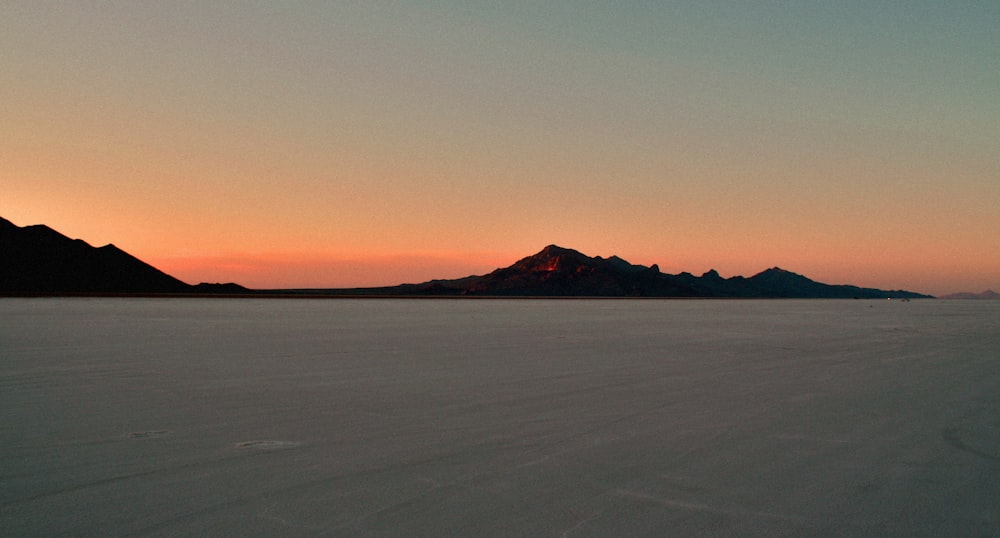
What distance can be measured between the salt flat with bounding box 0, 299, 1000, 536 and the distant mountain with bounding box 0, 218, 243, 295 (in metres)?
151

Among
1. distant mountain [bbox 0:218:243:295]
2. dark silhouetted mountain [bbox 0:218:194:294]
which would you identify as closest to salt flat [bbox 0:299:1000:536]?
dark silhouetted mountain [bbox 0:218:194:294]

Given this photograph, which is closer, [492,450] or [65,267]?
[492,450]

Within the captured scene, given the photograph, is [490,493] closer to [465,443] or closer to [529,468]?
[529,468]

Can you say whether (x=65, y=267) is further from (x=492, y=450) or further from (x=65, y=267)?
(x=492, y=450)

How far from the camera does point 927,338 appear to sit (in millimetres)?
25797

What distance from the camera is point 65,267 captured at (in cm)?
15075

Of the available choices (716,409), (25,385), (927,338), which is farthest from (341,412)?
(927,338)

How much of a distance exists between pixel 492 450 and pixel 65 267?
177 m

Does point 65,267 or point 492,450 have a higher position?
point 65,267

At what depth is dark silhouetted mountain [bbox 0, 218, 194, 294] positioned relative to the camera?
13862 centimetres

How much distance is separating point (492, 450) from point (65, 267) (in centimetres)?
17745

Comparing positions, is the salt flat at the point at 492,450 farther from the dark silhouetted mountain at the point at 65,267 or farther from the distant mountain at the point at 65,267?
the distant mountain at the point at 65,267

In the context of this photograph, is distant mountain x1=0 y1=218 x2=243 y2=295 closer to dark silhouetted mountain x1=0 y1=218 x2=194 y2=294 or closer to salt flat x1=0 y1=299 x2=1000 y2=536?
dark silhouetted mountain x1=0 y1=218 x2=194 y2=294

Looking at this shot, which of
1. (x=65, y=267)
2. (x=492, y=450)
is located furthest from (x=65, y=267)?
(x=492, y=450)
